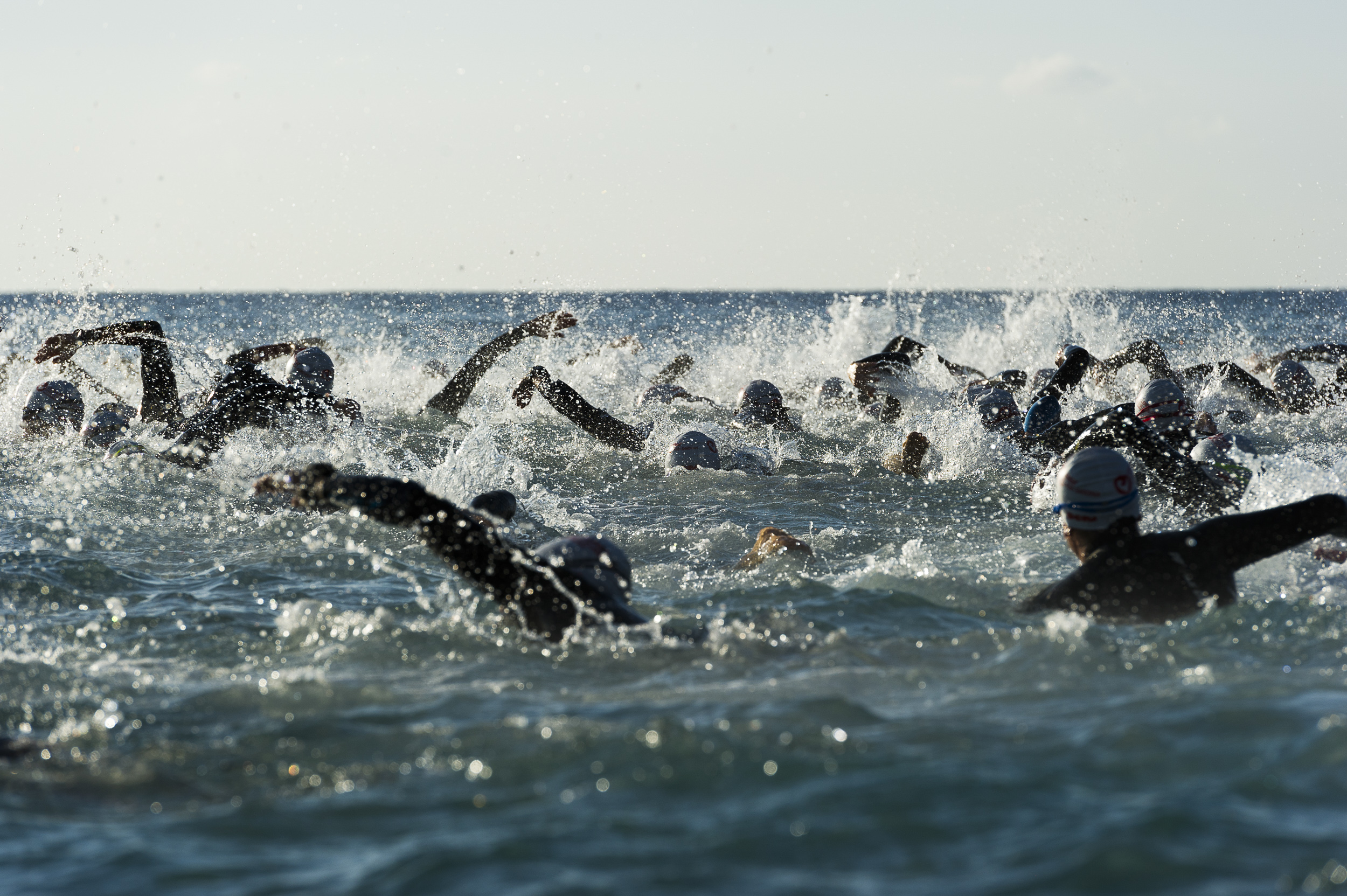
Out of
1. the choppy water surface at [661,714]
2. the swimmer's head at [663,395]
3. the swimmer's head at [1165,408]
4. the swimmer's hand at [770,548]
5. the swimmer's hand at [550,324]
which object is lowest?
the choppy water surface at [661,714]

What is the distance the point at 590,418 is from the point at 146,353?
4572mm

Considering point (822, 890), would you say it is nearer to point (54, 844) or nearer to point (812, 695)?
point (812, 695)

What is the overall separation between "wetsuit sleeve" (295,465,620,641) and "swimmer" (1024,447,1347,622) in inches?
106

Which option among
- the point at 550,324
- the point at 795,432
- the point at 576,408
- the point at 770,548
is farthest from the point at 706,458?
the point at 770,548

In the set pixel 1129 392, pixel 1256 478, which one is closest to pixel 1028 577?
pixel 1256 478

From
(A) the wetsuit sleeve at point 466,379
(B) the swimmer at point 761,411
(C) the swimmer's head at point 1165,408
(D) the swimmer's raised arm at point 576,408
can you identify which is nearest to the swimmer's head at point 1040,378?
(B) the swimmer at point 761,411

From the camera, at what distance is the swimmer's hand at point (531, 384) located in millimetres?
11664

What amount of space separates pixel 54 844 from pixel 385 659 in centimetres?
230

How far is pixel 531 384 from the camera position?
12.3 m

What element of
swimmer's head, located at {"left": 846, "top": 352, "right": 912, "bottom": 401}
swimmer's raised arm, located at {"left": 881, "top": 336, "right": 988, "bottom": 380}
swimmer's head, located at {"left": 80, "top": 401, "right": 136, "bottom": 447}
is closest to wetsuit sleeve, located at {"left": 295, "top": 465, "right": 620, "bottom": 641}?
swimmer's head, located at {"left": 846, "top": 352, "right": 912, "bottom": 401}

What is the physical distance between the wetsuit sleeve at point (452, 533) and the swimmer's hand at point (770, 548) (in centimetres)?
285

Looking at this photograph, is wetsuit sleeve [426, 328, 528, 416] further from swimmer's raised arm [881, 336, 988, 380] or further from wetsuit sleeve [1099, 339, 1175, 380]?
wetsuit sleeve [1099, 339, 1175, 380]

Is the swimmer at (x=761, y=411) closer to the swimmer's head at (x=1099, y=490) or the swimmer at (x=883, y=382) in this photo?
the swimmer at (x=883, y=382)

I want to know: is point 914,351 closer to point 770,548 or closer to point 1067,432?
point 1067,432
